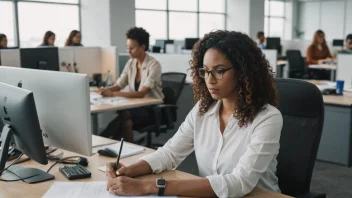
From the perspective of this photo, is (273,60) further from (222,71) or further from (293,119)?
(222,71)

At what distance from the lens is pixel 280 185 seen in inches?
65.9

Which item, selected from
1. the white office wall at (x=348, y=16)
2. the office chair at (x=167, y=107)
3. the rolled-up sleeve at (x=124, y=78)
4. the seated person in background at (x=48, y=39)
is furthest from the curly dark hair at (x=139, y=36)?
the white office wall at (x=348, y=16)

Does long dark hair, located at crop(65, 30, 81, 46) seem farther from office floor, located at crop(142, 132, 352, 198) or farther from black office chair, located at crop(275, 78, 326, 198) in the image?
black office chair, located at crop(275, 78, 326, 198)

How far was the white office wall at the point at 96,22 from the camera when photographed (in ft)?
23.7

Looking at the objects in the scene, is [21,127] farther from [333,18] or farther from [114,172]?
[333,18]

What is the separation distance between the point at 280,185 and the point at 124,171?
646 mm

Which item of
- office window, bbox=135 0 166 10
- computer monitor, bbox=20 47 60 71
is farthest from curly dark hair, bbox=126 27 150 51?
office window, bbox=135 0 166 10

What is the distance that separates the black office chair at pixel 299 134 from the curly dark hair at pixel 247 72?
205 millimetres

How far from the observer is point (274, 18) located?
13.3 m

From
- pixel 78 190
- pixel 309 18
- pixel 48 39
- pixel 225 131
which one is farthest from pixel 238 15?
pixel 78 190

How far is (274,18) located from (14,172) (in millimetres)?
12583

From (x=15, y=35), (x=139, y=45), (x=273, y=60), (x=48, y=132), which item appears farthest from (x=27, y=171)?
(x=15, y=35)

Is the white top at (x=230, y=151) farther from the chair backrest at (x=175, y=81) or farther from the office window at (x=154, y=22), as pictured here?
the office window at (x=154, y=22)

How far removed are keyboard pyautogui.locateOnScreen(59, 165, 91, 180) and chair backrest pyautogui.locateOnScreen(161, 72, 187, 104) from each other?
2136mm
